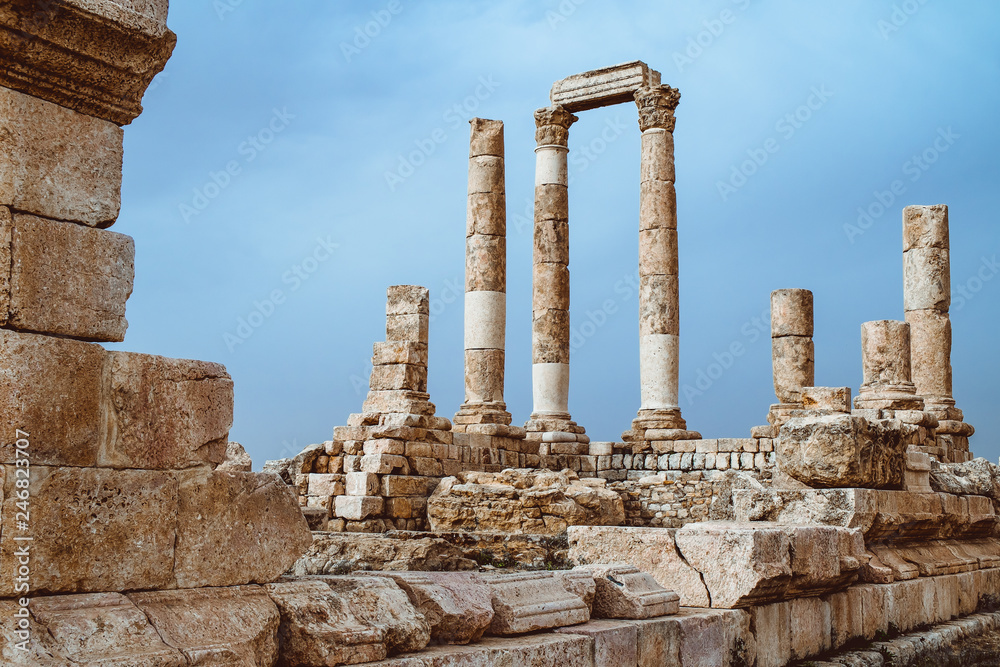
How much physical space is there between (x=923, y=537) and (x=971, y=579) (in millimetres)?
773

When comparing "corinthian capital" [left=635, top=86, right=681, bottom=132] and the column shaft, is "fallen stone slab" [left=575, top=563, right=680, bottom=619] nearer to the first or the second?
the column shaft

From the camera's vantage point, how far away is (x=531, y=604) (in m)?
5.42

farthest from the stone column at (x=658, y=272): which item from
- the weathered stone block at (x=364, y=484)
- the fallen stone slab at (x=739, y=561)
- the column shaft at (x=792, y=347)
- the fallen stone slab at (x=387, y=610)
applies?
the fallen stone slab at (x=387, y=610)

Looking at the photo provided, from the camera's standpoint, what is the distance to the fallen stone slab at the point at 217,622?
394cm

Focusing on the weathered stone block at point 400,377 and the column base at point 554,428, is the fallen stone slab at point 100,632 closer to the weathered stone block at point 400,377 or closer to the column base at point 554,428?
the weathered stone block at point 400,377

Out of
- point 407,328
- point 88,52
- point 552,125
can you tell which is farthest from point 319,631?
point 552,125

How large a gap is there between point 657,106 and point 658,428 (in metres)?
6.68

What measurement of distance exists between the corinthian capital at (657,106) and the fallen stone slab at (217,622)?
1898cm

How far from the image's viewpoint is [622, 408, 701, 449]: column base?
21.0 metres

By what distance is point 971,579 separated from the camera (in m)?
10.5

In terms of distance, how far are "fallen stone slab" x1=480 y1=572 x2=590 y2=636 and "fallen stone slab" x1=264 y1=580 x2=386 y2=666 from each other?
88cm

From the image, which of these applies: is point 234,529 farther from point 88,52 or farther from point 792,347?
point 792,347

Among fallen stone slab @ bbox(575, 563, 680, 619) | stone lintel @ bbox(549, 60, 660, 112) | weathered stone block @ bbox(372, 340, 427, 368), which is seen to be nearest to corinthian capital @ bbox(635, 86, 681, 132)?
stone lintel @ bbox(549, 60, 660, 112)

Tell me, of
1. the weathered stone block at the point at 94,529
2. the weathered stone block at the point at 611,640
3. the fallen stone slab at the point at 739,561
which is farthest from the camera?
the fallen stone slab at the point at 739,561
